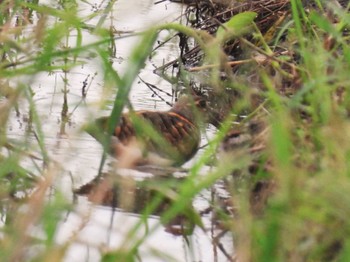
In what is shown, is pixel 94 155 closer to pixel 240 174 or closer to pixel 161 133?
pixel 161 133

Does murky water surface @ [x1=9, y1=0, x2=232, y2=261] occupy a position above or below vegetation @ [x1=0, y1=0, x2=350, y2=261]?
below

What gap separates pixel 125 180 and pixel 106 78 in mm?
455

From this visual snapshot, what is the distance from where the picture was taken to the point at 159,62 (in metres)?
5.82

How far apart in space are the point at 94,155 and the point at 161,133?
0.46 m

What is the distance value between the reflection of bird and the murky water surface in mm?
90

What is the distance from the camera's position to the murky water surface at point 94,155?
2361 mm

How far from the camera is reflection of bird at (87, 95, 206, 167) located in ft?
8.41

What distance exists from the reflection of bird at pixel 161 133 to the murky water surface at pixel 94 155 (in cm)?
9

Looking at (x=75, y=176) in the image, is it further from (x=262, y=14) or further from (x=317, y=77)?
(x=262, y=14)

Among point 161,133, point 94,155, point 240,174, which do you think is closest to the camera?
point 240,174

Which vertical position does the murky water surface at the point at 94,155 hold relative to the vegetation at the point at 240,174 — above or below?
below

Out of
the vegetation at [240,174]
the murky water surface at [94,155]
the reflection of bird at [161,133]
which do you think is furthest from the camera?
the reflection of bird at [161,133]

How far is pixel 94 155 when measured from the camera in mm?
3566

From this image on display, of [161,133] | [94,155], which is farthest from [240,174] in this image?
[161,133]
